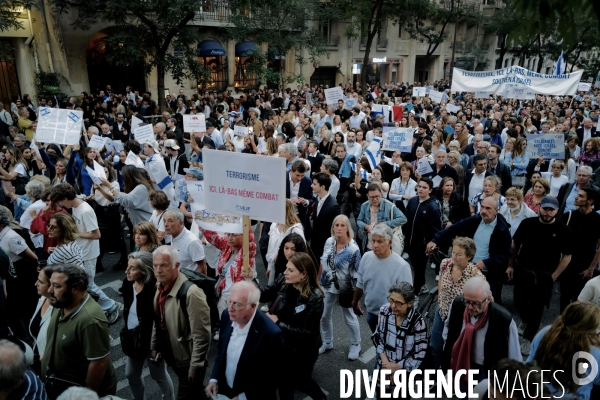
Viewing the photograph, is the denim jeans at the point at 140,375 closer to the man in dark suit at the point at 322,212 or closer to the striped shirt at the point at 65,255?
the striped shirt at the point at 65,255

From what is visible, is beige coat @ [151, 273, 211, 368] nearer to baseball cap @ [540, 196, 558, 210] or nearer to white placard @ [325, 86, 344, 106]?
baseball cap @ [540, 196, 558, 210]

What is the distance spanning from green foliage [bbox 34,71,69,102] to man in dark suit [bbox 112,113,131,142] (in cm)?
871

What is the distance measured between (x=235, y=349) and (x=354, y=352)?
203cm

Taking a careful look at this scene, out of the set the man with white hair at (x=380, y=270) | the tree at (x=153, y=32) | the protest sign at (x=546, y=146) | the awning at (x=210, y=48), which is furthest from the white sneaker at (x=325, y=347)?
the awning at (x=210, y=48)

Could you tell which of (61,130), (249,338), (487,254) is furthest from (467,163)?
(61,130)

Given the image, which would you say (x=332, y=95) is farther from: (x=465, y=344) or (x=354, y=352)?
(x=465, y=344)

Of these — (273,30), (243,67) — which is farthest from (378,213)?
(243,67)

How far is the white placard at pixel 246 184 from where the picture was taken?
12.8 ft

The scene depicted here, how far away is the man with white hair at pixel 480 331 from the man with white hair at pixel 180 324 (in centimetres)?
198

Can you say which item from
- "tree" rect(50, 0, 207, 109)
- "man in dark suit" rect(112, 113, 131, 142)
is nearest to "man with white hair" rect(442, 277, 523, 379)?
"man in dark suit" rect(112, 113, 131, 142)

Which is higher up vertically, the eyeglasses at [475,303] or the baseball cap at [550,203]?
the baseball cap at [550,203]

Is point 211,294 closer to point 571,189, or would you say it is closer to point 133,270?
point 133,270

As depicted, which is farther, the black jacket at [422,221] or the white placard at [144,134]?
the white placard at [144,134]

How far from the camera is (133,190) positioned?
6.46 meters
